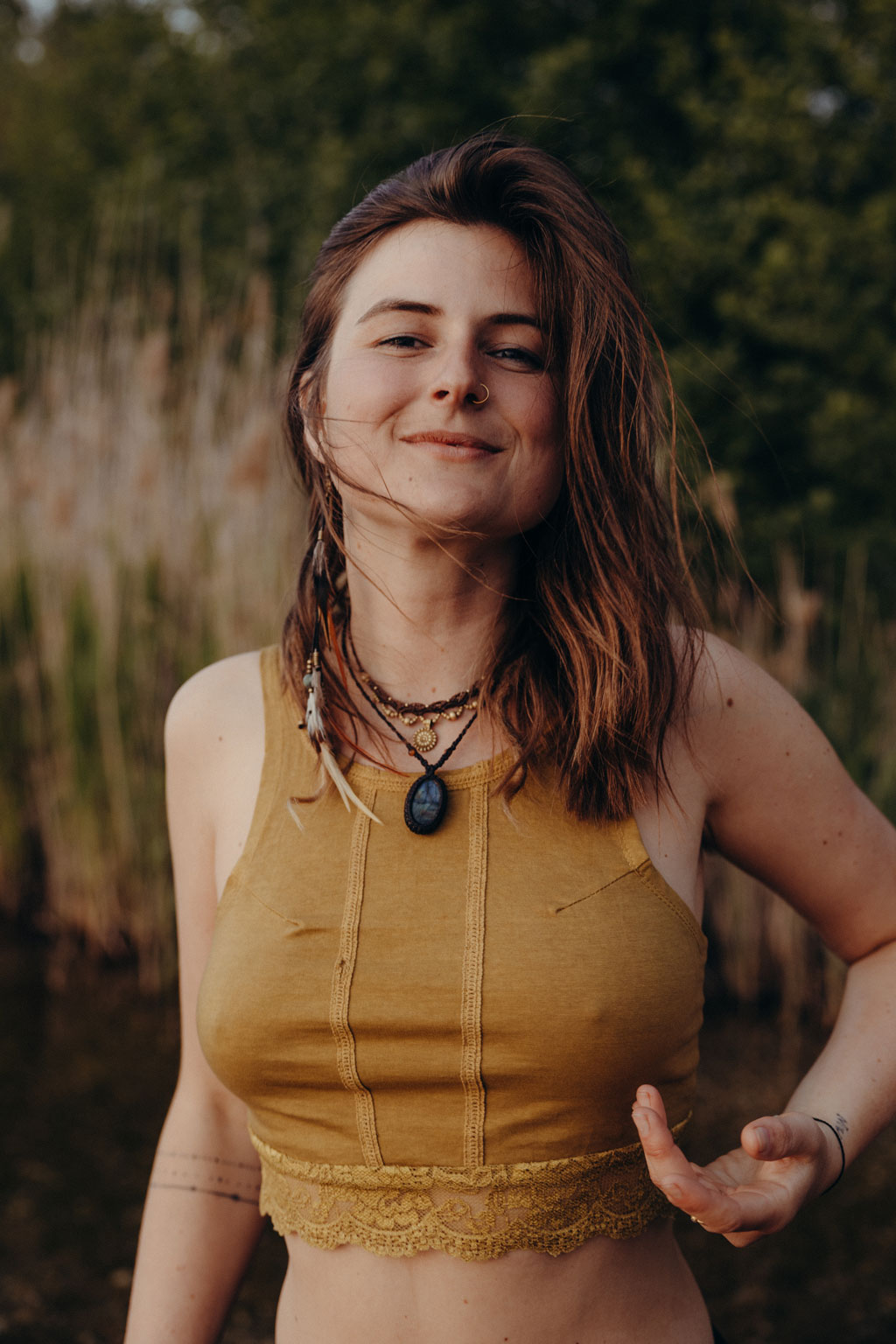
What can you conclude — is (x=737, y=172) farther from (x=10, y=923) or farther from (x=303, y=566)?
(x=303, y=566)

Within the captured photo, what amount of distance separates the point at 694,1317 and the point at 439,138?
21.9 feet

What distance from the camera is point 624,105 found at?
6762 mm

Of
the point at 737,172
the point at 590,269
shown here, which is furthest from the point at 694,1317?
the point at 737,172

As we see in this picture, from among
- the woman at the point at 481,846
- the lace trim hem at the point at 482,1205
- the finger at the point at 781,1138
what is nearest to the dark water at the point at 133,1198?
the woman at the point at 481,846

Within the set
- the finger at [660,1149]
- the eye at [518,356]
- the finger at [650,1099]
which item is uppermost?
the eye at [518,356]

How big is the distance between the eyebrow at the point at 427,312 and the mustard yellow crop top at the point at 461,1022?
1.60 feet

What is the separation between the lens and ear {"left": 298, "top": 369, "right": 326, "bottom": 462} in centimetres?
128

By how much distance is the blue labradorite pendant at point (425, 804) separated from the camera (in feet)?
3.76

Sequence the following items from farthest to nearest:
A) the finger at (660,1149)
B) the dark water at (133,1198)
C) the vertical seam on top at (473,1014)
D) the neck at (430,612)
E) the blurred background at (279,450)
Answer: the blurred background at (279,450) < the dark water at (133,1198) < the neck at (430,612) < the vertical seam on top at (473,1014) < the finger at (660,1149)

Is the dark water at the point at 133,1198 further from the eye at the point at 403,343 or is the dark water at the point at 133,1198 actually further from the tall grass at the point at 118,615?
the eye at the point at 403,343

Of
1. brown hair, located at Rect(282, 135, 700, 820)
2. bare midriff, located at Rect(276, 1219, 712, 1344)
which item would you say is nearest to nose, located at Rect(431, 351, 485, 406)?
brown hair, located at Rect(282, 135, 700, 820)

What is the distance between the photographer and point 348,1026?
1075mm

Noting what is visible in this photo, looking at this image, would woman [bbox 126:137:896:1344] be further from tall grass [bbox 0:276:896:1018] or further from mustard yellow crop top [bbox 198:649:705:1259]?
tall grass [bbox 0:276:896:1018]

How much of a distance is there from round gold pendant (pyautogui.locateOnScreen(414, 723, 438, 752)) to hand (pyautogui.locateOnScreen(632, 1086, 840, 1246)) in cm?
44
